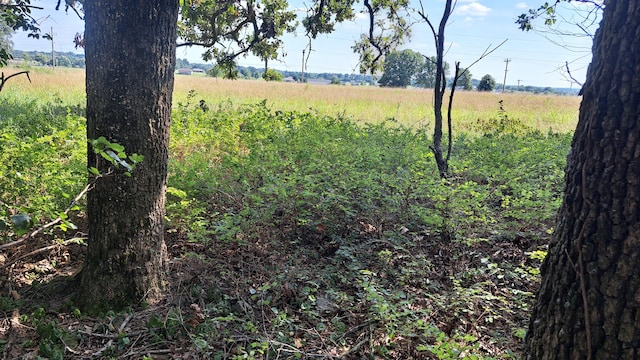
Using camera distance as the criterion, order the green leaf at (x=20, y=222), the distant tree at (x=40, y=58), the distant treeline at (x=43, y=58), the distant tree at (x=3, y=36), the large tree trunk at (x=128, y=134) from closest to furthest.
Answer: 1. the green leaf at (x=20, y=222)
2. the large tree trunk at (x=128, y=134)
3. the distant tree at (x=3, y=36)
4. the distant treeline at (x=43, y=58)
5. the distant tree at (x=40, y=58)

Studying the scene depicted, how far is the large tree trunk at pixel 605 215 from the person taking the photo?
116cm

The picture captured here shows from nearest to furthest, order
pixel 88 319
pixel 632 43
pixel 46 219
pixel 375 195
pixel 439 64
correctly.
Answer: pixel 632 43 → pixel 88 319 → pixel 46 219 → pixel 375 195 → pixel 439 64

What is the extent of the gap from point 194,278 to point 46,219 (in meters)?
1.33

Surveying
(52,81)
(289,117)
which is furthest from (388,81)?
(289,117)

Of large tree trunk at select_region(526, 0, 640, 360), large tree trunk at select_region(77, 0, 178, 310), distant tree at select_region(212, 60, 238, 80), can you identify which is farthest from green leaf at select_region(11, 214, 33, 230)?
distant tree at select_region(212, 60, 238, 80)

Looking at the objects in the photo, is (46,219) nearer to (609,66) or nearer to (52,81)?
(609,66)

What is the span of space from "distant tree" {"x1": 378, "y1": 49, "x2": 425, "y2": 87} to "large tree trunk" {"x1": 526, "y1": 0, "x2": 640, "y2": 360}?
33.6 meters

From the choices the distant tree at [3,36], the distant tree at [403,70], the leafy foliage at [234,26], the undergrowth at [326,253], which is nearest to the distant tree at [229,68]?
the leafy foliage at [234,26]

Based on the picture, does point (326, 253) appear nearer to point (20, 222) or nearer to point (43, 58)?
point (20, 222)

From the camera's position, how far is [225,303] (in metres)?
2.55

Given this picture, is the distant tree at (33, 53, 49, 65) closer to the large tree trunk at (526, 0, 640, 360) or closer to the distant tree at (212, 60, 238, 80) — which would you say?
the distant tree at (212, 60, 238, 80)

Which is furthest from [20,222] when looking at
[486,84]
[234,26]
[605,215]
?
[486,84]

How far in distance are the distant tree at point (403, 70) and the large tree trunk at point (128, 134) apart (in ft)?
108

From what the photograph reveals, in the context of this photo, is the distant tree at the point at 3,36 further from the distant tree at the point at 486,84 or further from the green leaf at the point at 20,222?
the distant tree at the point at 486,84
